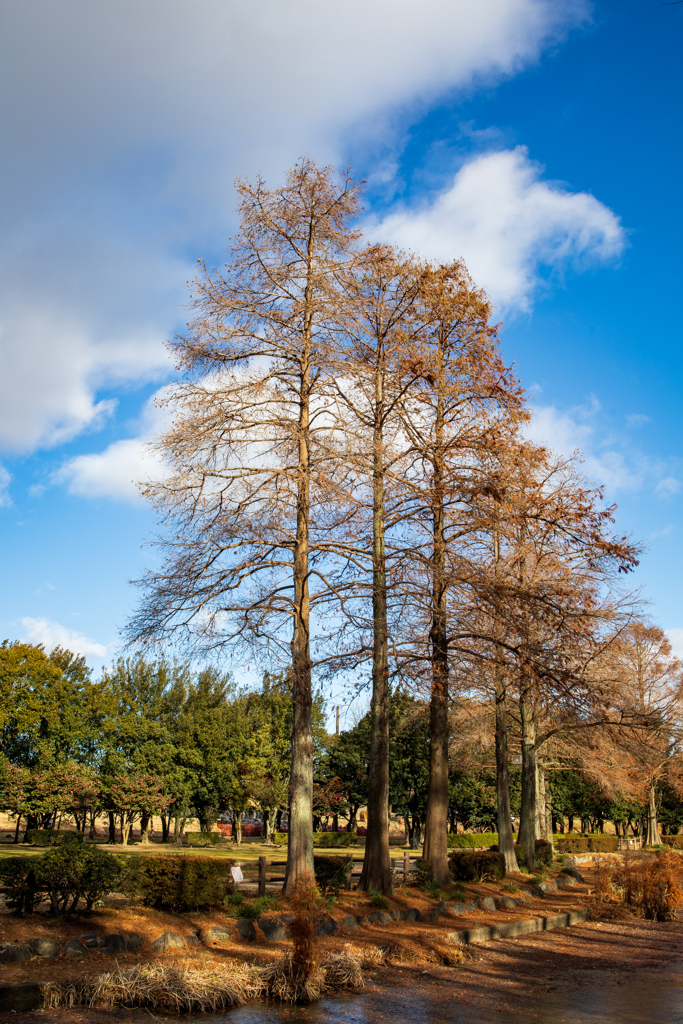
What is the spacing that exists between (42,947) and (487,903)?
9.29 metres

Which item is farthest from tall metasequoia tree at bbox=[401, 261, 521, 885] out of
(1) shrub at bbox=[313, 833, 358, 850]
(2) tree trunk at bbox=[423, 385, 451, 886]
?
(1) shrub at bbox=[313, 833, 358, 850]

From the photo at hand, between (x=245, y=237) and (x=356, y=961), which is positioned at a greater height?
(x=245, y=237)

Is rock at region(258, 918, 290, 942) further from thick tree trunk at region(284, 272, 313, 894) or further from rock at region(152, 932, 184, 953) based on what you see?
thick tree trunk at region(284, 272, 313, 894)

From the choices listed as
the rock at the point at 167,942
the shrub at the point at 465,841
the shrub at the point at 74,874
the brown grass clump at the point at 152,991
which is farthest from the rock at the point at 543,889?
the brown grass clump at the point at 152,991

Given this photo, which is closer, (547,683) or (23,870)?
(23,870)

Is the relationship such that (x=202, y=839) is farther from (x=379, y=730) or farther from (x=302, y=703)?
(x=302, y=703)

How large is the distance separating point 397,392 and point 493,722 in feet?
39.9

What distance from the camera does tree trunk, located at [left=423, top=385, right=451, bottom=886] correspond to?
49.6 feet

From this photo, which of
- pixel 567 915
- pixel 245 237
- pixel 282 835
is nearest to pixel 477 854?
pixel 567 915

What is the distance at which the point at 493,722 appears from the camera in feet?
78.8

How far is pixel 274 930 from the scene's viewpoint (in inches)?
395

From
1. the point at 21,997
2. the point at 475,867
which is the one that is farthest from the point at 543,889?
the point at 21,997

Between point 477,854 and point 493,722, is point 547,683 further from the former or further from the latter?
point 493,722

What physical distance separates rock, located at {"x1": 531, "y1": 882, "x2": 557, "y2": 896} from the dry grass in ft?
38.1
